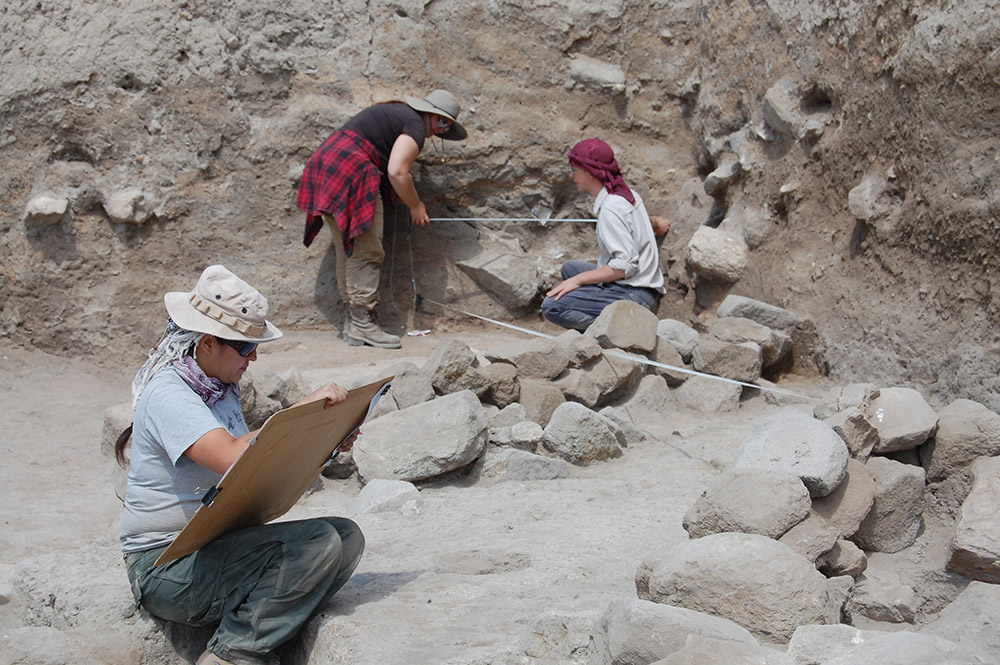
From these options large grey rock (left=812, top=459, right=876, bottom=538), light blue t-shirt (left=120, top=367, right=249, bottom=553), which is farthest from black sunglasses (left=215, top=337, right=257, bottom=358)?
large grey rock (left=812, top=459, right=876, bottom=538)

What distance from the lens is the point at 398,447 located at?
4.27 metres

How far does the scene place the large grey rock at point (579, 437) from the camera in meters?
4.41

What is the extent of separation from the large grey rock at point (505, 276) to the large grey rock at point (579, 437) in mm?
2771

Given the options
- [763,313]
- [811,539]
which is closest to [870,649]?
[811,539]

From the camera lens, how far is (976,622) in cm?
238

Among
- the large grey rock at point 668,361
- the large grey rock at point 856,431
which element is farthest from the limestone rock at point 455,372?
the large grey rock at point 856,431

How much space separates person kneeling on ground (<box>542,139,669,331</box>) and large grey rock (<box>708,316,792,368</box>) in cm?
65

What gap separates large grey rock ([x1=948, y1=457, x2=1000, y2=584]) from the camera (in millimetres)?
2861

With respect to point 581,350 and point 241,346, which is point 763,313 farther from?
point 241,346

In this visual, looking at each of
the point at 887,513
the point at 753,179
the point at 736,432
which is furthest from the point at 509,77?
the point at 887,513

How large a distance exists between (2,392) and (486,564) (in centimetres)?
423

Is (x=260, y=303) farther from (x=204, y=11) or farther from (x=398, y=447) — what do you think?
(x=204, y=11)

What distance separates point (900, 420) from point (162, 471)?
2.77 m

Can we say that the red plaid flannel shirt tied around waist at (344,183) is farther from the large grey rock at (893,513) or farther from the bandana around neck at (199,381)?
the large grey rock at (893,513)
